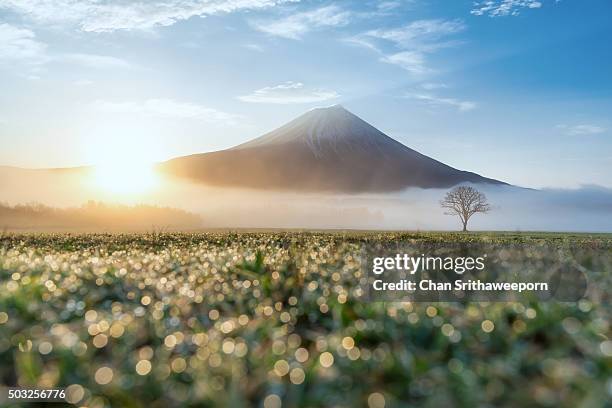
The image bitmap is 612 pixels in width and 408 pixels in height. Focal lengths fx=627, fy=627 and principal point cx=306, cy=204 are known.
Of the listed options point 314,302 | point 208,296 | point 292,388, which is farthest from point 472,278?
point 292,388

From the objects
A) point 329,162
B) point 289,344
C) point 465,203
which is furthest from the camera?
point 329,162

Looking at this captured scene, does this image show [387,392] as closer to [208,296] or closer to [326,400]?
[326,400]

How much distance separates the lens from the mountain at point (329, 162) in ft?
388

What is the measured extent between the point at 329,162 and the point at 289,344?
129 meters

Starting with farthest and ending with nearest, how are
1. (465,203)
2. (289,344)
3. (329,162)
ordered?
1. (329,162)
2. (465,203)
3. (289,344)

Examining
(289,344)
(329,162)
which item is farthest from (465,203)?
(329,162)

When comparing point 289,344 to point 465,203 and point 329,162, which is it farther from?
point 329,162

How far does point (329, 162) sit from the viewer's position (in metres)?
131

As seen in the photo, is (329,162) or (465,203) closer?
(465,203)

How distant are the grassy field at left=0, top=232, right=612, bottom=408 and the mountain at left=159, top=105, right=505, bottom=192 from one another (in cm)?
10643

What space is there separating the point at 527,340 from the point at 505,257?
7.84 ft

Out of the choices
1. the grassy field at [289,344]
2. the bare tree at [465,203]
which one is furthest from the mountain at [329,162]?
the grassy field at [289,344]

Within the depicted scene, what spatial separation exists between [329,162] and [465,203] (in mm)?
77511

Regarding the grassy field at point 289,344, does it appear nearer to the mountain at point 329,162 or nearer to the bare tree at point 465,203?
the bare tree at point 465,203
